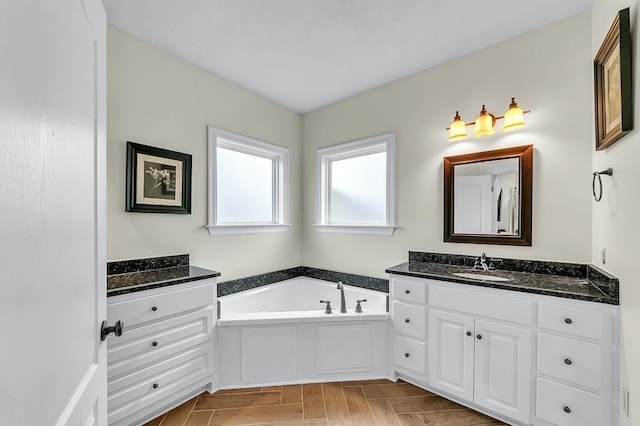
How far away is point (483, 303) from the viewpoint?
1.89 metres

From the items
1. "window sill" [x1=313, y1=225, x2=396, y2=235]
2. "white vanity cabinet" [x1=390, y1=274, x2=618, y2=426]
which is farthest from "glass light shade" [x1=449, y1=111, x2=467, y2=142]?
"white vanity cabinet" [x1=390, y1=274, x2=618, y2=426]

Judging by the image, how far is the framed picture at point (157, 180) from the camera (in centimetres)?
215

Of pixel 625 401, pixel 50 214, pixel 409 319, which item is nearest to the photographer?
pixel 50 214

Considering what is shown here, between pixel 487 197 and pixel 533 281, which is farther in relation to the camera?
pixel 487 197

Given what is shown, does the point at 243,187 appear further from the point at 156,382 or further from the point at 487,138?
the point at 487,138

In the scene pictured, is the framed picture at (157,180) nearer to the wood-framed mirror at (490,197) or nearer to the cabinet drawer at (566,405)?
the wood-framed mirror at (490,197)

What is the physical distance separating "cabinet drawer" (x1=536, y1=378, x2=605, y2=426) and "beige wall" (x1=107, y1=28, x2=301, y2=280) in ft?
8.16

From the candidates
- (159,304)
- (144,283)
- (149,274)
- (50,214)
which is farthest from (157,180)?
(50,214)

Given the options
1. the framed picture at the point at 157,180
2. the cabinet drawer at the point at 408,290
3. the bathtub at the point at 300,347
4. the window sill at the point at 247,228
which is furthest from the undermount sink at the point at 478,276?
the framed picture at the point at 157,180

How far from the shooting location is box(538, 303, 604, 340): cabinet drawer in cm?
153

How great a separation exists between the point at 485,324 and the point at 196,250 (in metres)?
2.36

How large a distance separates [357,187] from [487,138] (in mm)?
1353

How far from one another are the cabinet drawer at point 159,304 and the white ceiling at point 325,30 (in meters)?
1.88

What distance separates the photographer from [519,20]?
203 cm
